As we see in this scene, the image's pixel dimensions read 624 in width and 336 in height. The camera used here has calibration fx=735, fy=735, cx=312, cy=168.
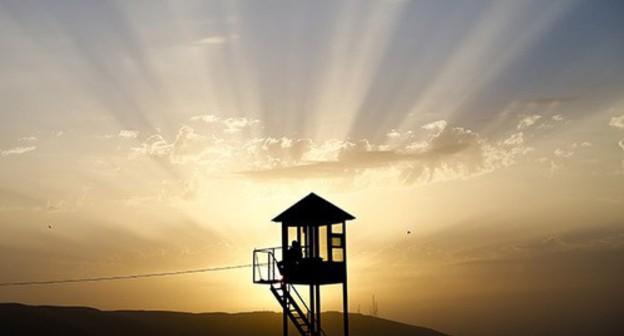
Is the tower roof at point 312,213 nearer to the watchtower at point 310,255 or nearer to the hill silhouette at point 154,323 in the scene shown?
the watchtower at point 310,255

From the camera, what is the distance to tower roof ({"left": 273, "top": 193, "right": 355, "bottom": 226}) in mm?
38994

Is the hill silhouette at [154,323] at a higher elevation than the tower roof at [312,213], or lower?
lower

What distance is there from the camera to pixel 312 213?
3900cm

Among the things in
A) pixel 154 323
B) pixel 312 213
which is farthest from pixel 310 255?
pixel 154 323

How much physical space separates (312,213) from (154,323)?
116 meters

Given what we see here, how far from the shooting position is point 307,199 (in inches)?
1555

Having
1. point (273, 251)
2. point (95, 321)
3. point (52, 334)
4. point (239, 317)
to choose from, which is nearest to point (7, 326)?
point (52, 334)

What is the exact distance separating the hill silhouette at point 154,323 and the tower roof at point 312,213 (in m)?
87.8

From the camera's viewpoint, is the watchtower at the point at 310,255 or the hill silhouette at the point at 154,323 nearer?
the watchtower at the point at 310,255

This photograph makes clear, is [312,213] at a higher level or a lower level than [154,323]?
higher

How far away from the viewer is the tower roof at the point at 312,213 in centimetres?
3899

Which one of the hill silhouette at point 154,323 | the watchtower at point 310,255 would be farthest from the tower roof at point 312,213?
the hill silhouette at point 154,323

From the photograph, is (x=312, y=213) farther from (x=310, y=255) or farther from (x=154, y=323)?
(x=154, y=323)

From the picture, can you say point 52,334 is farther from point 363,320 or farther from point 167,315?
point 363,320
